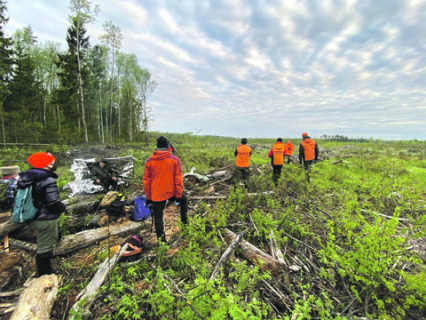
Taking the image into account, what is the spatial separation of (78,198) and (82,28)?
2233 cm

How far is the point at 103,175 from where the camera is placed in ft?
22.1

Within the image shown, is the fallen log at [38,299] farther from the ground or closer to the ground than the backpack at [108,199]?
closer to the ground

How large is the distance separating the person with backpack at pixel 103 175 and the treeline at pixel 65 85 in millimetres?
10889

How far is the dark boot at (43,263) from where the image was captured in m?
3.14

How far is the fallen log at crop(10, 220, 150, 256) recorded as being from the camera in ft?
12.4

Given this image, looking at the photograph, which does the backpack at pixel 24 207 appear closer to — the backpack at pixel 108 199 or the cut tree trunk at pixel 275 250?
the backpack at pixel 108 199

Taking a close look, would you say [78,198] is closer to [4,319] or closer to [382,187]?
[4,319]

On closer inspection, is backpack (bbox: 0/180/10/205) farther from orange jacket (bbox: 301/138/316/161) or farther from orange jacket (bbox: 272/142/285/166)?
orange jacket (bbox: 301/138/316/161)

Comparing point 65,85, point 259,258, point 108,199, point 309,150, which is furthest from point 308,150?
point 65,85

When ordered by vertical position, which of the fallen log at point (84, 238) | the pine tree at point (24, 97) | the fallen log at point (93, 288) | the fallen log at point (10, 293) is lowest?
the fallen log at point (10, 293)

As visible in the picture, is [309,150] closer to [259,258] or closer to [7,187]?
[259,258]

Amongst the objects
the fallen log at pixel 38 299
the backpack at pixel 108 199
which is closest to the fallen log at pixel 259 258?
the fallen log at pixel 38 299

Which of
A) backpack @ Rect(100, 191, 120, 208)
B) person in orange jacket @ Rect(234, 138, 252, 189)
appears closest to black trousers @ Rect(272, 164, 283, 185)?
person in orange jacket @ Rect(234, 138, 252, 189)

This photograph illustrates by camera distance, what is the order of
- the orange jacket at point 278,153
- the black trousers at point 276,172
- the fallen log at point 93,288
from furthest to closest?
1. the black trousers at point 276,172
2. the orange jacket at point 278,153
3. the fallen log at point 93,288
